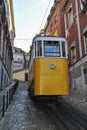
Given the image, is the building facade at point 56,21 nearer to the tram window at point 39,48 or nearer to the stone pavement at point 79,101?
the stone pavement at point 79,101

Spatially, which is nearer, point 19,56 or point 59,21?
point 59,21

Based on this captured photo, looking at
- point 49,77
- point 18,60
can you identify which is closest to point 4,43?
point 49,77

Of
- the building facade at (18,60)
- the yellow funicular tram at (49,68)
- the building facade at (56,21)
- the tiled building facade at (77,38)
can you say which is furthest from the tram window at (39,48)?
the building facade at (18,60)

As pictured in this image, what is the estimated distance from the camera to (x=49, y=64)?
1138 centimetres

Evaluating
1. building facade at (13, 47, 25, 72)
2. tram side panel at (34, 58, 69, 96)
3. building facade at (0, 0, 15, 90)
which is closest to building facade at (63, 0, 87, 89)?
tram side panel at (34, 58, 69, 96)

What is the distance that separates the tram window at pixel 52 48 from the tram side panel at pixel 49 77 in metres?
0.34

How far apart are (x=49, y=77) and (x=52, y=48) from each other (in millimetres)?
1703

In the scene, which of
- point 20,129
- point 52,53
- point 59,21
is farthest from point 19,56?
point 20,129

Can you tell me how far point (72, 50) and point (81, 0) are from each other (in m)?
4.75

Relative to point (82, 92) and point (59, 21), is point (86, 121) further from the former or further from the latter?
point (59, 21)

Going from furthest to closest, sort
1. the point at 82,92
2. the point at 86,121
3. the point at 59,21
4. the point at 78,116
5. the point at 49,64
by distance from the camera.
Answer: the point at 59,21 < the point at 82,92 < the point at 49,64 < the point at 78,116 < the point at 86,121

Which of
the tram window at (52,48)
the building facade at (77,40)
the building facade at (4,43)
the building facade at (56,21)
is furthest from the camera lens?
the building facade at (56,21)

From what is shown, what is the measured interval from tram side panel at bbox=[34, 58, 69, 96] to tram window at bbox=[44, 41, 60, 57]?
1.10ft

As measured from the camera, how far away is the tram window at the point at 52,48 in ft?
38.0
